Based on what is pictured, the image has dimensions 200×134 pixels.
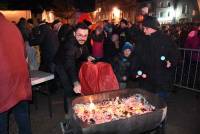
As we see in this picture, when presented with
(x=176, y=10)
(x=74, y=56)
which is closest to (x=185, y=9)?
(x=176, y=10)

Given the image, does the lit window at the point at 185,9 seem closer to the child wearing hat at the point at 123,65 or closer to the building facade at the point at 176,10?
the building facade at the point at 176,10

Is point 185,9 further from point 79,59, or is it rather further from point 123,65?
point 79,59

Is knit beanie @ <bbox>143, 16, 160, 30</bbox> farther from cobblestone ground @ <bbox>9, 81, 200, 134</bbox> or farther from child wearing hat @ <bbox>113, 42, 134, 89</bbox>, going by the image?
cobblestone ground @ <bbox>9, 81, 200, 134</bbox>

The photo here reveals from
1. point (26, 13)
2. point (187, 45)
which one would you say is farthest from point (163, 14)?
point (187, 45)

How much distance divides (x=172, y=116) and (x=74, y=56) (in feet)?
9.32

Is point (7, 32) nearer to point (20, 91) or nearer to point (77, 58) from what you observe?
point (20, 91)

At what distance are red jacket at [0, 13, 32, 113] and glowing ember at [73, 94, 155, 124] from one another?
2.83 ft

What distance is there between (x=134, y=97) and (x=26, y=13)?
18.7 metres

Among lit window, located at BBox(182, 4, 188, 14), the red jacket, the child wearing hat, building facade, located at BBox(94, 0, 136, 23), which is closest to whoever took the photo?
the red jacket

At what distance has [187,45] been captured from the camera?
839 cm

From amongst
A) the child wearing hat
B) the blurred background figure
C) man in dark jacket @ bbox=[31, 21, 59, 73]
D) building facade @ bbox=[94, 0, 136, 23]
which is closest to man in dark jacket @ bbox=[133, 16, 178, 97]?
the child wearing hat

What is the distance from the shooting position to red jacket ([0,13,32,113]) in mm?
3223

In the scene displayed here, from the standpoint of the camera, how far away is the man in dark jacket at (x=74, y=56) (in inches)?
172

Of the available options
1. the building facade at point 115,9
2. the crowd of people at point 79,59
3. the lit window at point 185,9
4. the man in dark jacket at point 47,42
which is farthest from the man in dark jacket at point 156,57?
the building facade at point 115,9
